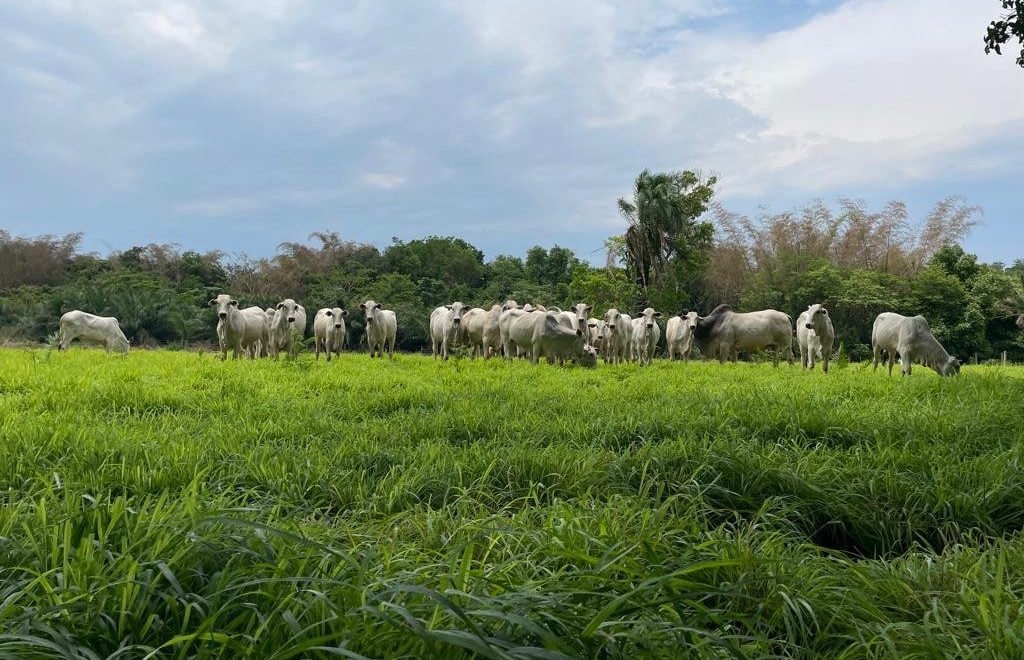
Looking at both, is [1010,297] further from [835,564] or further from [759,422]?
[835,564]

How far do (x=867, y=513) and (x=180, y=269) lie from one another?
43.8 metres

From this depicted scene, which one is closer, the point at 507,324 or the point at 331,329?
the point at 331,329

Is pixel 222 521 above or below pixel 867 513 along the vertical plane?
above

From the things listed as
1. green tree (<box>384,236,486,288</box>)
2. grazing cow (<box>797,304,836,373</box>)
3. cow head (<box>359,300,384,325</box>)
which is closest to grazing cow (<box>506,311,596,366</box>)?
cow head (<box>359,300,384,325</box>)

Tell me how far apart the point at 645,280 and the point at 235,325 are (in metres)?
22.0

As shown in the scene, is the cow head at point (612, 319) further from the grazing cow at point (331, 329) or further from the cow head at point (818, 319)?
the grazing cow at point (331, 329)

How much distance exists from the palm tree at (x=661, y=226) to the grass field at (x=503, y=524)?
25.2m

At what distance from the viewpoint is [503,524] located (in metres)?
2.46

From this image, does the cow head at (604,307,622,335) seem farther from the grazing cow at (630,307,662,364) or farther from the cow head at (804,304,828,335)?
the cow head at (804,304,828,335)

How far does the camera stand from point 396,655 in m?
1.30

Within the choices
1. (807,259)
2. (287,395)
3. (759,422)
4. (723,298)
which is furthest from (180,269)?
(759,422)

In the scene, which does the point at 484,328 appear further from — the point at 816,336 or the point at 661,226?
the point at 661,226

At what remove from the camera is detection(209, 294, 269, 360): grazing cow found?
12.7 meters

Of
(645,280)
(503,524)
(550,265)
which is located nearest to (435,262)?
(550,265)
